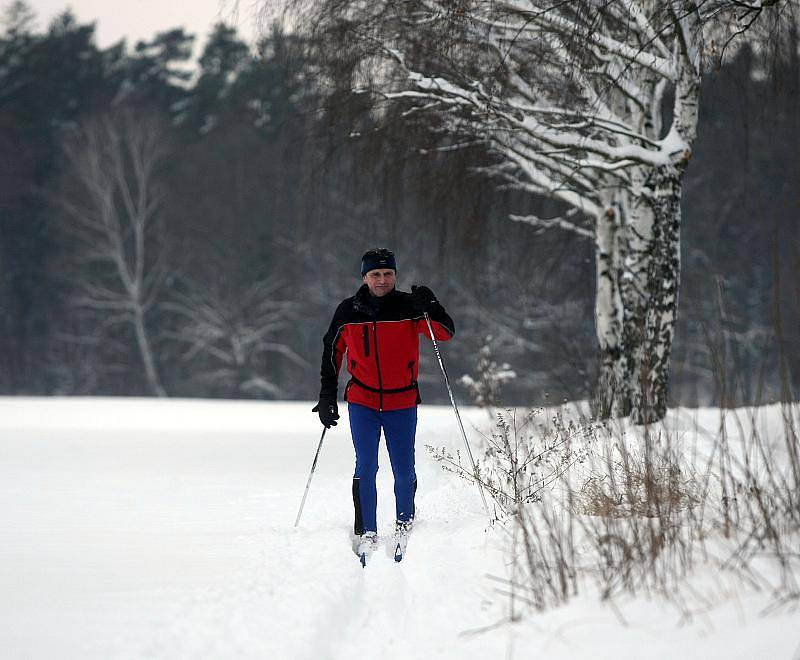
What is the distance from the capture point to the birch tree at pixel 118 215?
2916 centimetres

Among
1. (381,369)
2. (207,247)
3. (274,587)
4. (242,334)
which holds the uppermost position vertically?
(207,247)

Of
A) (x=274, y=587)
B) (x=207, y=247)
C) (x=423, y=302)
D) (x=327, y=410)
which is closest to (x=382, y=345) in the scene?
(x=423, y=302)

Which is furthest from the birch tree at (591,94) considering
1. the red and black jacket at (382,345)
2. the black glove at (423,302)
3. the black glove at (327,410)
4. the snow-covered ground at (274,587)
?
the snow-covered ground at (274,587)

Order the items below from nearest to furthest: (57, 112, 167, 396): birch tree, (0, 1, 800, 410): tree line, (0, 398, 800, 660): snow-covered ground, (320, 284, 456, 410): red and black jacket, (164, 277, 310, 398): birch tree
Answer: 1. (0, 398, 800, 660): snow-covered ground
2. (320, 284, 456, 410): red and black jacket
3. (0, 1, 800, 410): tree line
4. (57, 112, 167, 396): birch tree
5. (164, 277, 310, 398): birch tree

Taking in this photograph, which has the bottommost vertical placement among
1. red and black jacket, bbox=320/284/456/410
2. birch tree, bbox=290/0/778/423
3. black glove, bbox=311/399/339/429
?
black glove, bbox=311/399/339/429

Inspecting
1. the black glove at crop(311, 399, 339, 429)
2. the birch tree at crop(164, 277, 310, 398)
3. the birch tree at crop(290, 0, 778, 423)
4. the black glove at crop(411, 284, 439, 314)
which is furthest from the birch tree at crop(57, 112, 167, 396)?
the black glove at crop(411, 284, 439, 314)

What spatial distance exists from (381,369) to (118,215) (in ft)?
94.1

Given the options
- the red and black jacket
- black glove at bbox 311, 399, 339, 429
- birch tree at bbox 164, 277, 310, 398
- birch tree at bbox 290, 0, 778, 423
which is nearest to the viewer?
the red and black jacket

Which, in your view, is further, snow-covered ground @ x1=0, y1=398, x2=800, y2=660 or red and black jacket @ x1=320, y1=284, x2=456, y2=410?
red and black jacket @ x1=320, y1=284, x2=456, y2=410

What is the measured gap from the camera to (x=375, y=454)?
534 centimetres

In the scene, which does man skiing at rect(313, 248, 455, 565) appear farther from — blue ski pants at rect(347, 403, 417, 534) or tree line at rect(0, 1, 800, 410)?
tree line at rect(0, 1, 800, 410)

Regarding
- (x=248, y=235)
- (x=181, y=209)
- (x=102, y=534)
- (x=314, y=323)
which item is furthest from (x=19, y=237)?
(x=102, y=534)

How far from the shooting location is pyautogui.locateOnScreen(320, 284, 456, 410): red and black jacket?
520cm

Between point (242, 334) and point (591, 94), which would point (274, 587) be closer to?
point (591, 94)
